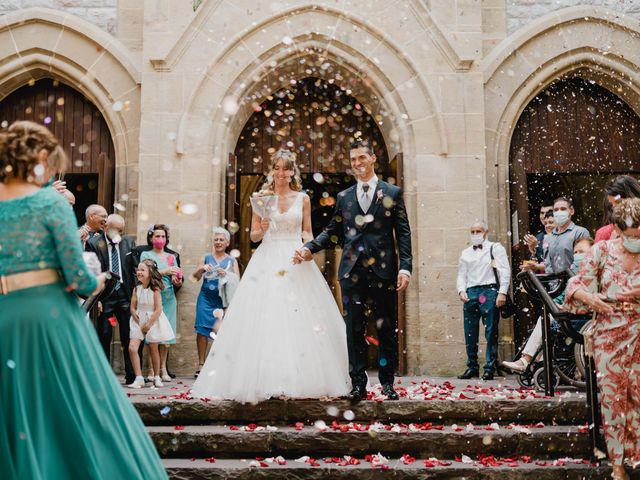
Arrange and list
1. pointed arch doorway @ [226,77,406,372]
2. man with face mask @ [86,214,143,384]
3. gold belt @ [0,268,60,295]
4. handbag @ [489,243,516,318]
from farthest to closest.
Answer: pointed arch doorway @ [226,77,406,372]
handbag @ [489,243,516,318]
man with face mask @ [86,214,143,384]
gold belt @ [0,268,60,295]

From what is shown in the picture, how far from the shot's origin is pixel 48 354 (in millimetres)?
2783

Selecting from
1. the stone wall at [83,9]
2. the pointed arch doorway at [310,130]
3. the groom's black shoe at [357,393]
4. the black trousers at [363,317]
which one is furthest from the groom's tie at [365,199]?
the stone wall at [83,9]

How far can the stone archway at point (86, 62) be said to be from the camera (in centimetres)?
953

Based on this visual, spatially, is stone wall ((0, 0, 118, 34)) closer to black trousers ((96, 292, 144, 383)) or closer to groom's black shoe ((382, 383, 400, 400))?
black trousers ((96, 292, 144, 383))

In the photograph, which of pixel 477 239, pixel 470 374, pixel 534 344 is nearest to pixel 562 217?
pixel 477 239

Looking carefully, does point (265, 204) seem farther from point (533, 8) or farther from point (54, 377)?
point (533, 8)

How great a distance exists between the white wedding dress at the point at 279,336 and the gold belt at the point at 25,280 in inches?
100

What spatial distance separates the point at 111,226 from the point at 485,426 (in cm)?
456

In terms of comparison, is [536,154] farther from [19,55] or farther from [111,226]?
[19,55]

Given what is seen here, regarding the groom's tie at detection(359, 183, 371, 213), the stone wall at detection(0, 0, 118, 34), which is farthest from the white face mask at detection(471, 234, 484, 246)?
the stone wall at detection(0, 0, 118, 34)

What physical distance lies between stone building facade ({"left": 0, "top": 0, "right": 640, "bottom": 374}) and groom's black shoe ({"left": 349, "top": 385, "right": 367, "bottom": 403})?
3490 millimetres

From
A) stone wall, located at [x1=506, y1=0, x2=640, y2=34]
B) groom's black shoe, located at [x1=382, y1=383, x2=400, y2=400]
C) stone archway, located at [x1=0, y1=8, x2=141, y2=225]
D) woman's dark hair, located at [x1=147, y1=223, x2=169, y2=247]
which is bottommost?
groom's black shoe, located at [x1=382, y1=383, x2=400, y2=400]

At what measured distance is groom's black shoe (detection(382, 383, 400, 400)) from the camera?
531 centimetres

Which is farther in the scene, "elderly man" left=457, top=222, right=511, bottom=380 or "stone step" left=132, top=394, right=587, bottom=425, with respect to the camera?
"elderly man" left=457, top=222, right=511, bottom=380
